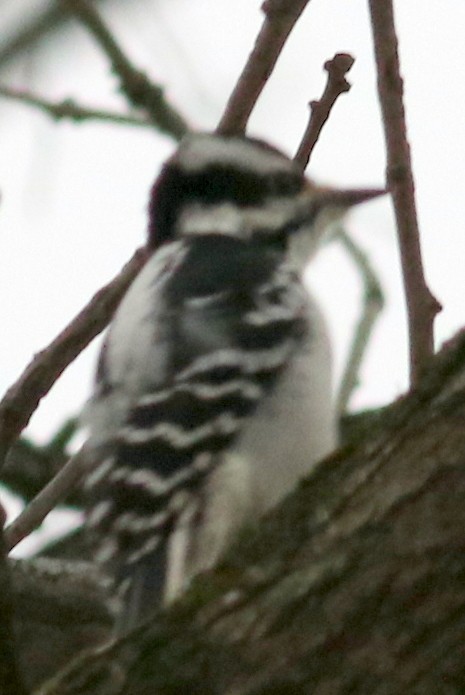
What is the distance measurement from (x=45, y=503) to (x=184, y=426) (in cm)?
67

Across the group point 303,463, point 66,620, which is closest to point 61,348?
point 303,463

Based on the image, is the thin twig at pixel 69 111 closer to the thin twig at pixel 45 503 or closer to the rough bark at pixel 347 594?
the thin twig at pixel 45 503

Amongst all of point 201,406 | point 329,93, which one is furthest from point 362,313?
point 201,406

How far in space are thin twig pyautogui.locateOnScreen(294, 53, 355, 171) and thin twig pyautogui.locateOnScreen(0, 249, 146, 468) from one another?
2.15 ft

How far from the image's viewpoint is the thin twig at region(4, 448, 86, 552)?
11.0ft

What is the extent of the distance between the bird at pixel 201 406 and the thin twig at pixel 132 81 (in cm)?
27

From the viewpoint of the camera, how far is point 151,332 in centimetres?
332

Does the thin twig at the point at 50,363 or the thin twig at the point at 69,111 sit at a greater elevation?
the thin twig at the point at 69,111

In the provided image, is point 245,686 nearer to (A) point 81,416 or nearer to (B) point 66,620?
(A) point 81,416

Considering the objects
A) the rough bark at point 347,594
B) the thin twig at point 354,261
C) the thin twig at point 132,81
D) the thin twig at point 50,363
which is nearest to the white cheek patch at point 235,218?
the thin twig at point 354,261

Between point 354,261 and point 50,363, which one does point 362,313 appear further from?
point 50,363

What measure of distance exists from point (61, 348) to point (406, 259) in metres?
0.85

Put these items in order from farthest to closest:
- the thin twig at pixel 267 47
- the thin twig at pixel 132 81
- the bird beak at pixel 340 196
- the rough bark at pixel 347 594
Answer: the bird beak at pixel 340 196 → the thin twig at pixel 132 81 → the thin twig at pixel 267 47 → the rough bark at pixel 347 594

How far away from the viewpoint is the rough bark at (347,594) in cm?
177
